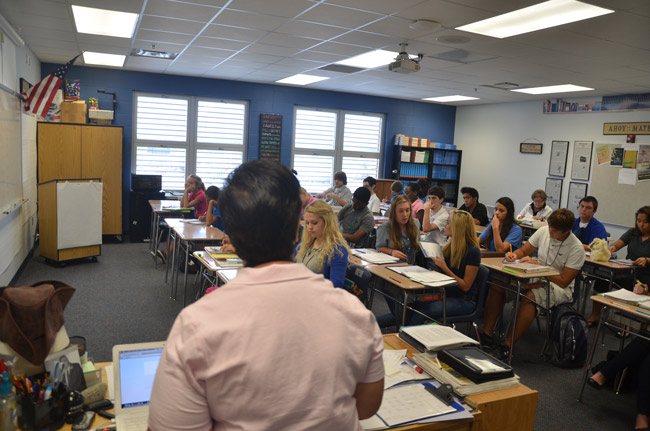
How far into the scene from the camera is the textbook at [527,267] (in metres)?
4.11

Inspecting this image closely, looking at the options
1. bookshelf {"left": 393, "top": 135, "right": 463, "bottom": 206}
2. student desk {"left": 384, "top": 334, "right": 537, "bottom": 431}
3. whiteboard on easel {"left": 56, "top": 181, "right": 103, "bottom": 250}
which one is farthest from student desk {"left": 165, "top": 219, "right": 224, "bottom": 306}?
bookshelf {"left": 393, "top": 135, "right": 463, "bottom": 206}

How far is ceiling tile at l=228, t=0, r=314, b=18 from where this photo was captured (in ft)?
13.5

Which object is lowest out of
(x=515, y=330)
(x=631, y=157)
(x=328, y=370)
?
(x=515, y=330)

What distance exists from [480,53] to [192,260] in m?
4.22

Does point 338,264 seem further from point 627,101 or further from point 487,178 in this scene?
point 487,178

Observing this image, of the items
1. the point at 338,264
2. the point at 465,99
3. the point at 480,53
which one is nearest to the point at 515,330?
the point at 338,264

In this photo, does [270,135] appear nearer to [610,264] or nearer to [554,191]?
[554,191]

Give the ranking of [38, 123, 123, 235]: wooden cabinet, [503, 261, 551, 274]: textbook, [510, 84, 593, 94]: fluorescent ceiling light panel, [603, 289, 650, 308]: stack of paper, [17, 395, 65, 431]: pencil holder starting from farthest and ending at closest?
[510, 84, 593, 94]: fluorescent ceiling light panel → [38, 123, 123, 235]: wooden cabinet → [503, 261, 551, 274]: textbook → [603, 289, 650, 308]: stack of paper → [17, 395, 65, 431]: pencil holder

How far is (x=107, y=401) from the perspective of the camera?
5.35 feet

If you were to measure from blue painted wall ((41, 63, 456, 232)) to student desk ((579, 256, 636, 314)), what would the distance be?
6.03 m

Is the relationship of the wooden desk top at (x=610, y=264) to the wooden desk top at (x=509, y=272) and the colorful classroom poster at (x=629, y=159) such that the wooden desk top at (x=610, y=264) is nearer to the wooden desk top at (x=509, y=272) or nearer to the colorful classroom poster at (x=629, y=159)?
the wooden desk top at (x=509, y=272)

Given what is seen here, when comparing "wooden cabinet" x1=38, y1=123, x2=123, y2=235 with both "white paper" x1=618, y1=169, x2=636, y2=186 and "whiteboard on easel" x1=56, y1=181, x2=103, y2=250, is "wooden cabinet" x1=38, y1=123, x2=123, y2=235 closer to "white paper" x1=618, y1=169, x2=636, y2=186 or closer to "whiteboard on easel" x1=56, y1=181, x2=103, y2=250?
"whiteboard on easel" x1=56, y1=181, x2=103, y2=250

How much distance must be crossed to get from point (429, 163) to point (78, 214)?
7414 millimetres

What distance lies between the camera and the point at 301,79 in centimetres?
870
